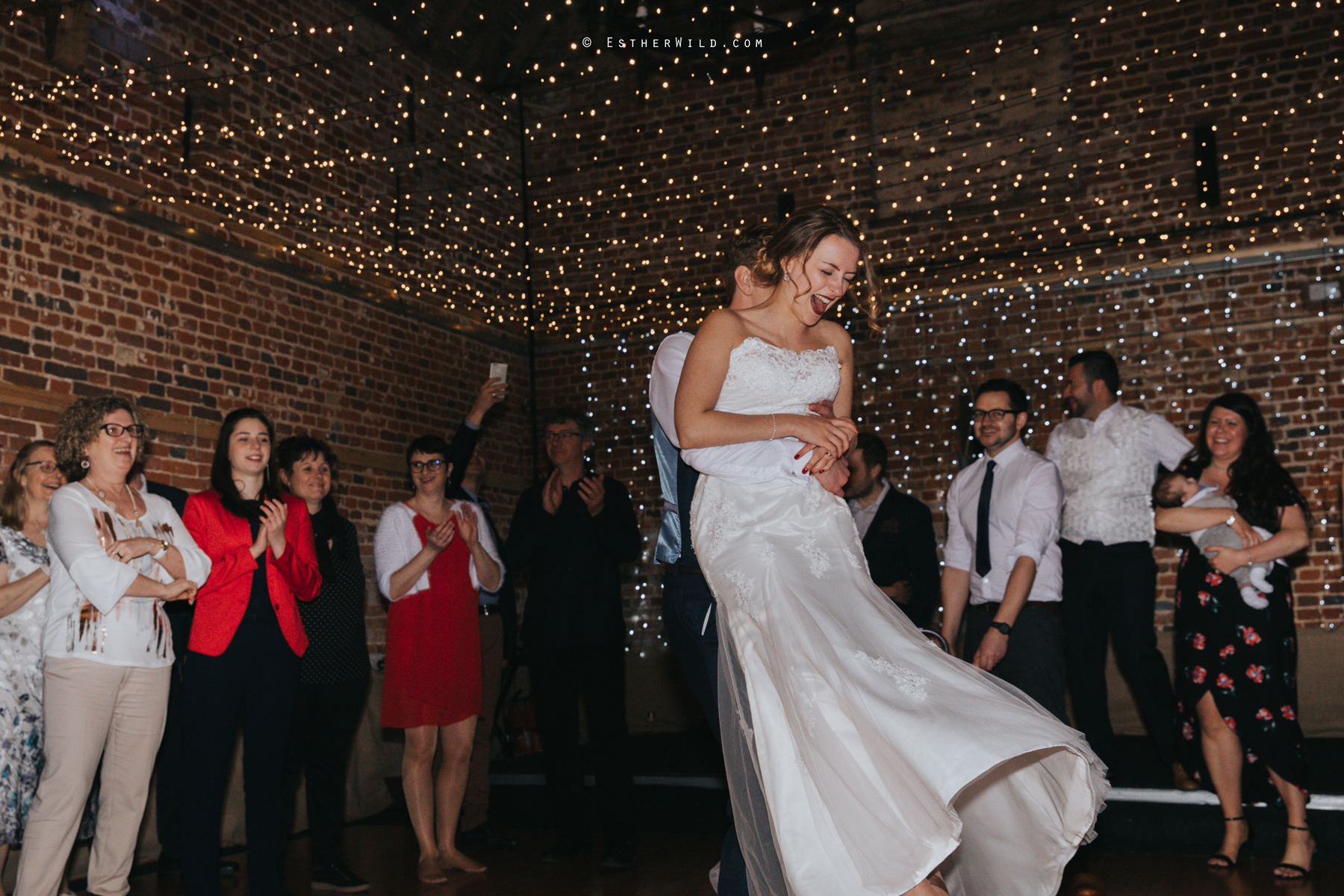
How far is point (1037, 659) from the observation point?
387 cm

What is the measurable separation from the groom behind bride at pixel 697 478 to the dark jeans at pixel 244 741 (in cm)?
153

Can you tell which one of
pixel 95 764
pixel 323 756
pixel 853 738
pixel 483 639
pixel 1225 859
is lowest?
pixel 1225 859

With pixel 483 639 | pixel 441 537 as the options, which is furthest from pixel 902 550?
pixel 483 639

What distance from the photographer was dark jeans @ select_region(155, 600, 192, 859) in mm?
4547

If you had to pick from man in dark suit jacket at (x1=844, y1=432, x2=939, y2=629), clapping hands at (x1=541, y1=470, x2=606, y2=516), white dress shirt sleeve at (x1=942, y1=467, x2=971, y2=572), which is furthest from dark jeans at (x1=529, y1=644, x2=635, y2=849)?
white dress shirt sleeve at (x1=942, y1=467, x2=971, y2=572)

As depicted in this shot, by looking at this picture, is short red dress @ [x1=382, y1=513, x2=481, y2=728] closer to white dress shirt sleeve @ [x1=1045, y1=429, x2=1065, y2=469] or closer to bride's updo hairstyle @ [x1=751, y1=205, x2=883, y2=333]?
bride's updo hairstyle @ [x1=751, y1=205, x2=883, y2=333]

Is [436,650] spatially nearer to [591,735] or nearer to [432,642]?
[432,642]

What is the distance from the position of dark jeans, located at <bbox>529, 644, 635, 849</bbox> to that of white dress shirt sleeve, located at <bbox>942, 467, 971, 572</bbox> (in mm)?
1356

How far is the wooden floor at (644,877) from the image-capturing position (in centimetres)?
389

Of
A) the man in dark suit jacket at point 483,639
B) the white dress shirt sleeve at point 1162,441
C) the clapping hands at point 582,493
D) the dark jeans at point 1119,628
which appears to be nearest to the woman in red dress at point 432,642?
the clapping hands at point 582,493

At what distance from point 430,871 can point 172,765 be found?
3.88ft

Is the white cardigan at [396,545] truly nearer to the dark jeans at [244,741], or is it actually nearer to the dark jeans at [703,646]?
the dark jeans at [244,741]

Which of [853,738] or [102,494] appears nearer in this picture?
[853,738]

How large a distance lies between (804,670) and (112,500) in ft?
7.83
